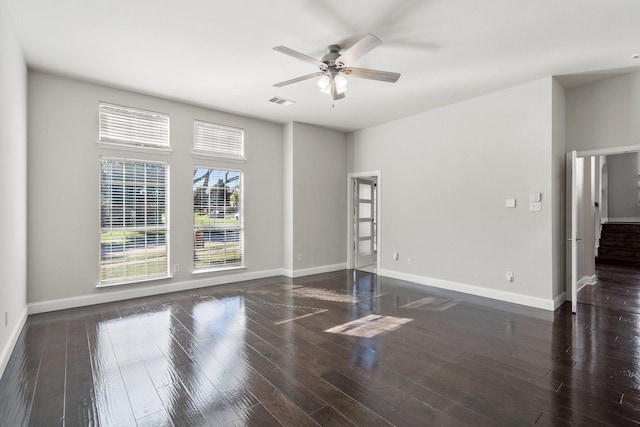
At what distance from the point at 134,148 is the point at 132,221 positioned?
41.4 inches

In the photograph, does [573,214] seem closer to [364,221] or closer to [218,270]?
[364,221]

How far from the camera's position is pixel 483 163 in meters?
4.59

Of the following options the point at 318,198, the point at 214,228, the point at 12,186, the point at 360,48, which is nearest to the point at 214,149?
the point at 214,228

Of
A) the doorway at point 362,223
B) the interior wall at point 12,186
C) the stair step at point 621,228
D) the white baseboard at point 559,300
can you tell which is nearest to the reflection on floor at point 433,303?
the white baseboard at point 559,300

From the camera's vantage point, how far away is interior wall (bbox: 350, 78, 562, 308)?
4035mm

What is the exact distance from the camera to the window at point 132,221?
429cm

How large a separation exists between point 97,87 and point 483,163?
18.2 ft

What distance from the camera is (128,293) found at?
4.43 m

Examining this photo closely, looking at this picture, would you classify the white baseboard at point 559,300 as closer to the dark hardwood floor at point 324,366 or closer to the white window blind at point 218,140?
the dark hardwood floor at point 324,366

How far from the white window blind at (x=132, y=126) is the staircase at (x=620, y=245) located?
388 inches

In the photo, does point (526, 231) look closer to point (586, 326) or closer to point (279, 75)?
point (586, 326)

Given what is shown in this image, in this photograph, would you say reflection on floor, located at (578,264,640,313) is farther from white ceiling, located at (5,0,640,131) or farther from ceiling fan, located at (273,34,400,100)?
ceiling fan, located at (273,34,400,100)

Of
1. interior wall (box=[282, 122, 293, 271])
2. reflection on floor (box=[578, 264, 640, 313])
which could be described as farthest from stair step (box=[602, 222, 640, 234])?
interior wall (box=[282, 122, 293, 271])

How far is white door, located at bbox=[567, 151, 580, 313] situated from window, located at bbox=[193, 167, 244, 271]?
4909 mm
